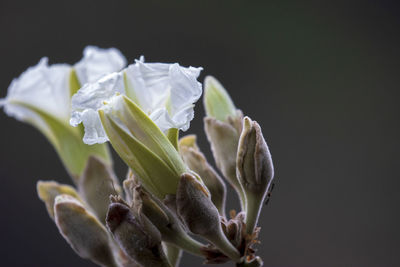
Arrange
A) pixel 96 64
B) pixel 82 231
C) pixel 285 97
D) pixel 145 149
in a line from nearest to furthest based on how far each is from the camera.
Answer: pixel 145 149, pixel 82 231, pixel 96 64, pixel 285 97

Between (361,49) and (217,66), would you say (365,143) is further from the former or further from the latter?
(217,66)

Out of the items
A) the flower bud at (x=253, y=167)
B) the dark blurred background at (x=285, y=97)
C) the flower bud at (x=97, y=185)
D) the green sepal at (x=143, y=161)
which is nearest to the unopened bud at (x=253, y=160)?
the flower bud at (x=253, y=167)

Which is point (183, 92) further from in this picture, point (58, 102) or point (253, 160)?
point (58, 102)

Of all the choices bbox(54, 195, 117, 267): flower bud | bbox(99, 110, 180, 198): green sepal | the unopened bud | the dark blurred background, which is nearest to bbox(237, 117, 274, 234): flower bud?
the unopened bud

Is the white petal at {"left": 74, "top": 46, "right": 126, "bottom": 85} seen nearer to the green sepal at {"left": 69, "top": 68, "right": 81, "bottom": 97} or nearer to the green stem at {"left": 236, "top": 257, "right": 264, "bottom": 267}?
the green sepal at {"left": 69, "top": 68, "right": 81, "bottom": 97}

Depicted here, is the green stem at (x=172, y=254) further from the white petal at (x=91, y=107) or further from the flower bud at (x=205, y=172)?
the white petal at (x=91, y=107)

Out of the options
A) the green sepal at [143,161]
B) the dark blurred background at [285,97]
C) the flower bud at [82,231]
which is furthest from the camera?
the dark blurred background at [285,97]

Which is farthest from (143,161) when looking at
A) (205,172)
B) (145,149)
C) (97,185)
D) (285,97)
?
(285,97)
